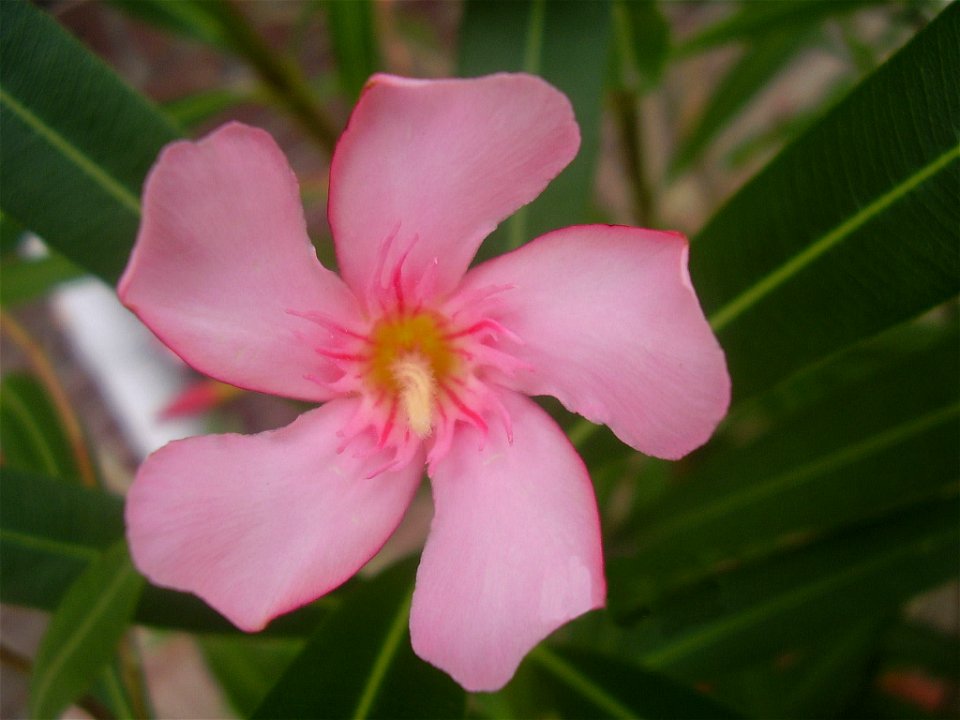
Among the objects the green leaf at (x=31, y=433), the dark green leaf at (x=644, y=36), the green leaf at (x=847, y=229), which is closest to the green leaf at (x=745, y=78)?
→ the dark green leaf at (x=644, y=36)

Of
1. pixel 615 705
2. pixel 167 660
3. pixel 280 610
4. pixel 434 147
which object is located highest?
pixel 434 147

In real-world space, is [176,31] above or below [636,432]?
below

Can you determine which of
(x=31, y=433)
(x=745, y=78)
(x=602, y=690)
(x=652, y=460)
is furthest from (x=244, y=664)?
(x=745, y=78)

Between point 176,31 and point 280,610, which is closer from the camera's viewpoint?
point 280,610

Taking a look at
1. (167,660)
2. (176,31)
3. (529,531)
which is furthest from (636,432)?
(167,660)

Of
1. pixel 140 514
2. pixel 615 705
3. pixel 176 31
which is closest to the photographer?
pixel 140 514

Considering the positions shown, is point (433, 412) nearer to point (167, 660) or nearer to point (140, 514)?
point (140, 514)
